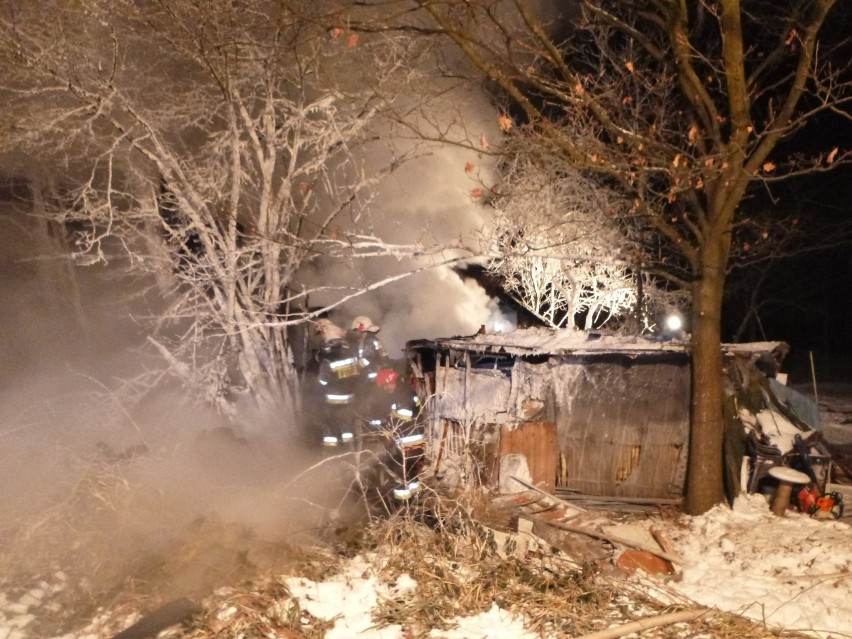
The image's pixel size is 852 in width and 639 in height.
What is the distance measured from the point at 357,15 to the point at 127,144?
16.5 ft

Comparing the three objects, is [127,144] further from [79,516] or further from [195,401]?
[79,516]

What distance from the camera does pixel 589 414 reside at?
7273 millimetres

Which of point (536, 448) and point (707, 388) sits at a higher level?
point (707, 388)

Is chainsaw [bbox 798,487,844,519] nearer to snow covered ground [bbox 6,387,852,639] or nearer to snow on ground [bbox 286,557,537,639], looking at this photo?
snow covered ground [bbox 6,387,852,639]

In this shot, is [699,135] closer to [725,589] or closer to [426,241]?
[725,589]

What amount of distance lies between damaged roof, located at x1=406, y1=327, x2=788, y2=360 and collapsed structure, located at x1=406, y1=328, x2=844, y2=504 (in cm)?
1

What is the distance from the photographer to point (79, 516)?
247 inches

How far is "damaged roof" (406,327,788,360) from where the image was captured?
6965mm

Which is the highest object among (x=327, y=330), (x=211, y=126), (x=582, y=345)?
(x=211, y=126)

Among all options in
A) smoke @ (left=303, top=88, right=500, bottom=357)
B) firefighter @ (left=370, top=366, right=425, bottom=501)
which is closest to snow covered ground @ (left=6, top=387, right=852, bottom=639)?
firefighter @ (left=370, top=366, right=425, bottom=501)

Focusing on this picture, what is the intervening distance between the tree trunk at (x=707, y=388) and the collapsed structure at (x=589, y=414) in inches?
14.3

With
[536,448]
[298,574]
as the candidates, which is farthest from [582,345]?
[298,574]

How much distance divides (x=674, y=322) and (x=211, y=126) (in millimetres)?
12284

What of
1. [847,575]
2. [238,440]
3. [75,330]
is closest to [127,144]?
[238,440]
